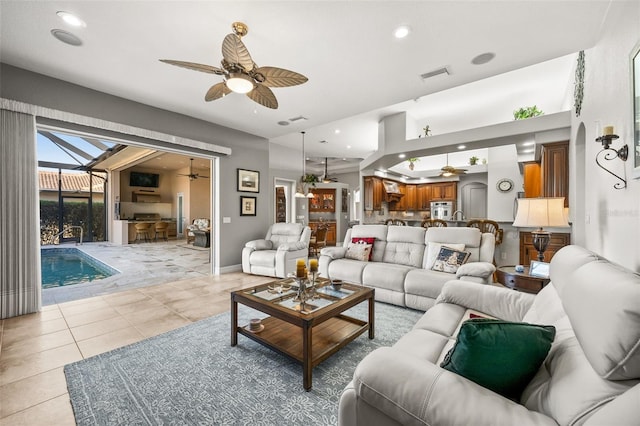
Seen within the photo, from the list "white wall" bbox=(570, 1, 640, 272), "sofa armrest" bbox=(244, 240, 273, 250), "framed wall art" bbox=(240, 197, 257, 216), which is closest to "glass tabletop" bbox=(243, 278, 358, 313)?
"white wall" bbox=(570, 1, 640, 272)

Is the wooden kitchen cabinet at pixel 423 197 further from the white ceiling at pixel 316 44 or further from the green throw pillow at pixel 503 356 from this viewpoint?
the green throw pillow at pixel 503 356

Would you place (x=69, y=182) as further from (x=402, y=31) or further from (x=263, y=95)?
(x=402, y=31)

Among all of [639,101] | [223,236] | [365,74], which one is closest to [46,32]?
[365,74]

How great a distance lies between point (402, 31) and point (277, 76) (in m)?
1.25

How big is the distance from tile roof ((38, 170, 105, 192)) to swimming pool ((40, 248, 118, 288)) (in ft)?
8.45

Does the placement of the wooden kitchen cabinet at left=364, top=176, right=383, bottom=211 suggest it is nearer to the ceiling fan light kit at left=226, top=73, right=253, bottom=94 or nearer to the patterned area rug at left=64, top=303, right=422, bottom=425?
the patterned area rug at left=64, top=303, right=422, bottom=425

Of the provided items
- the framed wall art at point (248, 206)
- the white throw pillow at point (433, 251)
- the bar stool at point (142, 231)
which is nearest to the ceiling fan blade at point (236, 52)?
the white throw pillow at point (433, 251)

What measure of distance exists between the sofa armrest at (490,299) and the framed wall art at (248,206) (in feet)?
14.6

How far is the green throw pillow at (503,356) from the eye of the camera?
3.17ft

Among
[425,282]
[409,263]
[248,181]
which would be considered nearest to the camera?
[425,282]

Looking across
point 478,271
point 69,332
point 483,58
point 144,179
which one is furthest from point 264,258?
point 144,179

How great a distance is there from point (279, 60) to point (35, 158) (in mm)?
3176

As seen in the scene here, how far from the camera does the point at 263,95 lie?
109 inches

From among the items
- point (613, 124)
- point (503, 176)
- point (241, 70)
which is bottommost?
point (613, 124)
